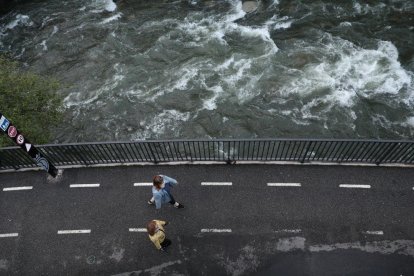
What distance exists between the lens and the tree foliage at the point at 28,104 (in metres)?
17.5

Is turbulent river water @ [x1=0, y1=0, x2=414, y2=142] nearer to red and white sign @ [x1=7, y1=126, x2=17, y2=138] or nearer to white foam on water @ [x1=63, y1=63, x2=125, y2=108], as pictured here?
white foam on water @ [x1=63, y1=63, x2=125, y2=108]

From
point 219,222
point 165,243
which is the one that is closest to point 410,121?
point 219,222

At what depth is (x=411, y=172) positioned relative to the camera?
1377 centimetres

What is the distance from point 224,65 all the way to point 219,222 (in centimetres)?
1413

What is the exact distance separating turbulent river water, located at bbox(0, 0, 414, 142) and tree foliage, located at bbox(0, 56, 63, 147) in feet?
13.4

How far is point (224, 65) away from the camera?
2516 centimetres

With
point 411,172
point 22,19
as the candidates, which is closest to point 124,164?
point 411,172

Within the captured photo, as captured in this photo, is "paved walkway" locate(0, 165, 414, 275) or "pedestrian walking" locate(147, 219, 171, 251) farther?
"paved walkway" locate(0, 165, 414, 275)

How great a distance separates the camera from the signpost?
1182cm

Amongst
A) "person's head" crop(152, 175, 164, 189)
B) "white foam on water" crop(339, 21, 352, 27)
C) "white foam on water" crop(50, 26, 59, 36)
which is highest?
"person's head" crop(152, 175, 164, 189)

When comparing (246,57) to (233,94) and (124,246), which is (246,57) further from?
(124,246)

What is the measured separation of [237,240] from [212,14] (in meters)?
20.6

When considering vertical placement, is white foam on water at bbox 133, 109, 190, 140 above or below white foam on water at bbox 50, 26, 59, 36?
below

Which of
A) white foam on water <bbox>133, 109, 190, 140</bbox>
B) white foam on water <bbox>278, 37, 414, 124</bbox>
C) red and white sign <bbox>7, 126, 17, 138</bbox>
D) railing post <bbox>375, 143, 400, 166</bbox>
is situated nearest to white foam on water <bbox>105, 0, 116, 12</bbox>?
white foam on water <bbox>133, 109, 190, 140</bbox>
